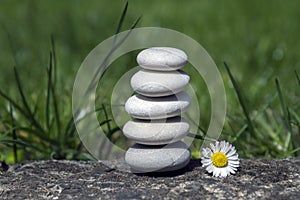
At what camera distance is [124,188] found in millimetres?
2490

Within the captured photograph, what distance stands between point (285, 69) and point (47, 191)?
267 cm

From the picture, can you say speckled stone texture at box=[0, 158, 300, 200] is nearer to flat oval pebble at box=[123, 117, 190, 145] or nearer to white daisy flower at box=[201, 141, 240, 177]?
white daisy flower at box=[201, 141, 240, 177]

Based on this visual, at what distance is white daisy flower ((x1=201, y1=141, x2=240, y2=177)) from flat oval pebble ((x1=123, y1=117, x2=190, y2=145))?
0.15 meters

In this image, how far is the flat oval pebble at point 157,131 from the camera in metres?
2.52

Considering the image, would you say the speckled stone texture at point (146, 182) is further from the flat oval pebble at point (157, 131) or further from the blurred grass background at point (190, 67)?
the blurred grass background at point (190, 67)

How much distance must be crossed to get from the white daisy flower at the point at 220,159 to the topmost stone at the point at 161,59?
0.39m

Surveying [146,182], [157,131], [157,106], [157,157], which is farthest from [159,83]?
[146,182]

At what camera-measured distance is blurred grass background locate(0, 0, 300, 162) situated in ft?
11.1

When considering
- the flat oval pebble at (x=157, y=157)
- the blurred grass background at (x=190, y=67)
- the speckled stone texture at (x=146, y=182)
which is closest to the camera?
the speckled stone texture at (x=146, y=182)

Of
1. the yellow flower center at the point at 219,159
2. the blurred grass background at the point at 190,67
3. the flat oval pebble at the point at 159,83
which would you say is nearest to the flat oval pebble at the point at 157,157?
the yellow flower center at the point at 219,159

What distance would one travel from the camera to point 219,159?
8.60 feet

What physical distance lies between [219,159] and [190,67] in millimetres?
2129

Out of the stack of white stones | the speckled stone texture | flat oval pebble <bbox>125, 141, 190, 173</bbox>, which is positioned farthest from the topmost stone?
the speckled stone texture

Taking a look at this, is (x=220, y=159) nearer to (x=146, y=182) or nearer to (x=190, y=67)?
(x=146, y=182)
